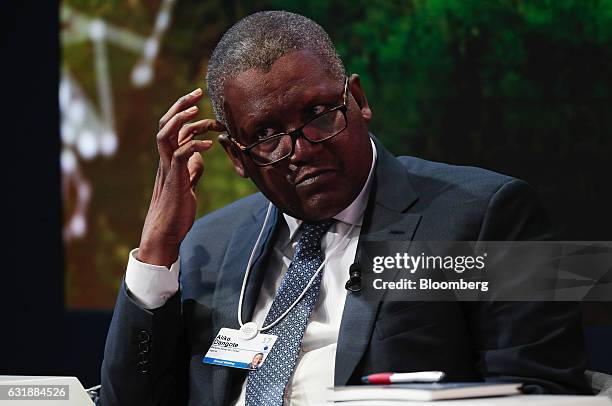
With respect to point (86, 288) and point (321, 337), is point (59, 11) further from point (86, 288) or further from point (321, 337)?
point (321, 337)

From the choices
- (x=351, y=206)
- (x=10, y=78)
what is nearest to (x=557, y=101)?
(x=351, y=206)

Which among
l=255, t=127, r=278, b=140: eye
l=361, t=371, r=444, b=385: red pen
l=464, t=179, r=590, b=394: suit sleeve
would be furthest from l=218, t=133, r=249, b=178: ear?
l=361, t=371, r=444, b=385: red pen

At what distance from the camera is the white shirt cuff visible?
2369 mm

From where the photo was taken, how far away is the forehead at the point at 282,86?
7.27 ft

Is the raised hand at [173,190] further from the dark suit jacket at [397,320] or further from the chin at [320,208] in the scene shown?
the chin at [320,208]

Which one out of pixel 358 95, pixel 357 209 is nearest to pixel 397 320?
pixel 357 209

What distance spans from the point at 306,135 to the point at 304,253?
0.35m

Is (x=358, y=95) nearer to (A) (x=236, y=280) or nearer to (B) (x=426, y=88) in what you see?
(A) (x=236, y=280)

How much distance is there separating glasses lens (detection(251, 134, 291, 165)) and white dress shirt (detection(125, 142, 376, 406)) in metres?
0.24

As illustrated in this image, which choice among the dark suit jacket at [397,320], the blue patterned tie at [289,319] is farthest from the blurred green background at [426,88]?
the blue patterned tie at [289,319]

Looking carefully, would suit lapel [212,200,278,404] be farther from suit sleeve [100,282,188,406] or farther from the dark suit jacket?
suit sleeve [100,282,188,406]

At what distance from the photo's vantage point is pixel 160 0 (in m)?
4.38

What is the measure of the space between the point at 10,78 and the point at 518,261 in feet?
10.3

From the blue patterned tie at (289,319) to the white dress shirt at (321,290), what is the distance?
0.10 feet
